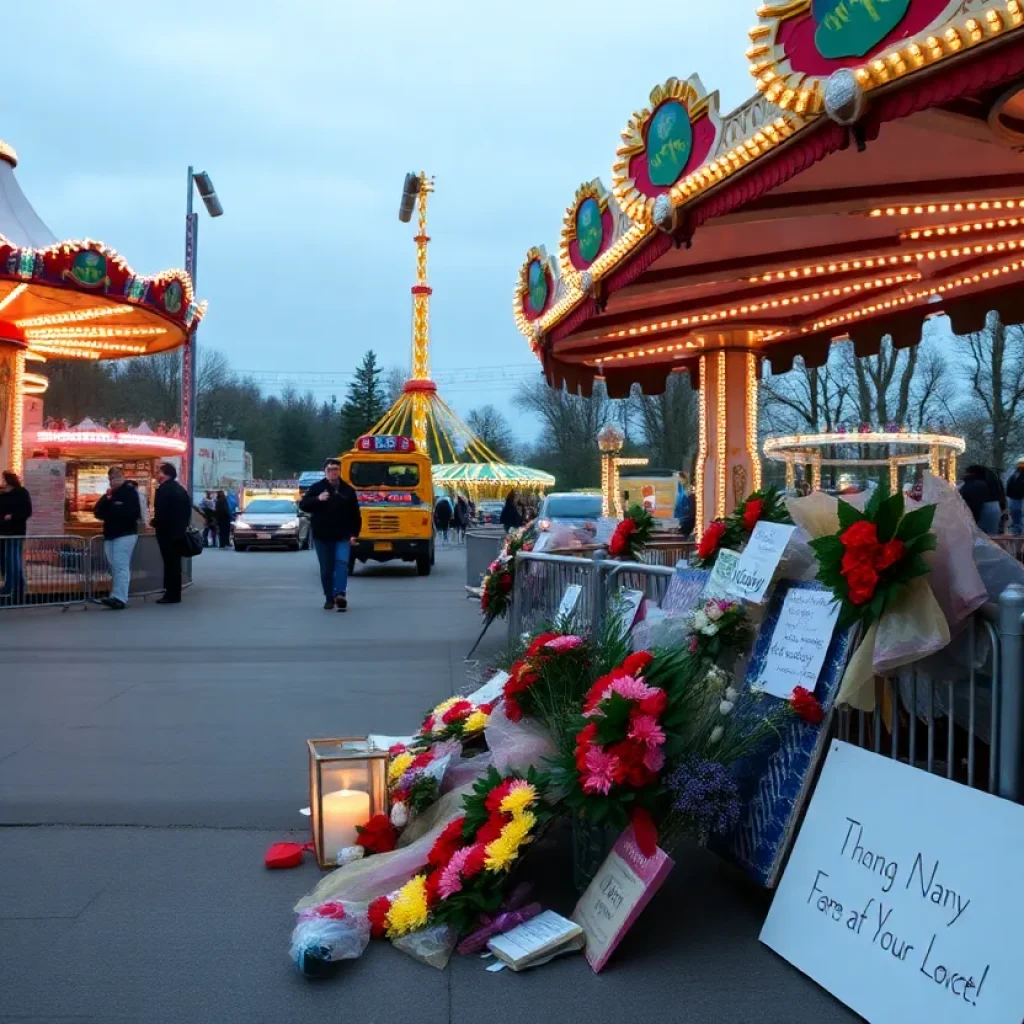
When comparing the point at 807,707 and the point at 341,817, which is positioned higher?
the point at 807,707

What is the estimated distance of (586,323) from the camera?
1352cm

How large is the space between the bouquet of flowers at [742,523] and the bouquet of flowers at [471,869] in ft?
4.73

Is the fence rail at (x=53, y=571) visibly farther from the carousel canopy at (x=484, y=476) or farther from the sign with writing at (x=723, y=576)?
the carousel canopy at (x=484, y=476)

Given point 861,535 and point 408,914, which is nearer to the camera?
point 861,535

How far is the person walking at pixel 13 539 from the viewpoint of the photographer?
13781 millimetres

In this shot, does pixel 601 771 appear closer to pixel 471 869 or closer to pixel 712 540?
pixel 471 869

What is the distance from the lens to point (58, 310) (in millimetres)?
16859

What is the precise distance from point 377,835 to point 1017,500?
1633cm

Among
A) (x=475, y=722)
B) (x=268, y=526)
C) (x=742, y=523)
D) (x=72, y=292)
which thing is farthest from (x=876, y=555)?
(x=268, y=526)

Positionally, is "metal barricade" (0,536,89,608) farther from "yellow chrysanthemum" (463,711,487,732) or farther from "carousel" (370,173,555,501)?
"carousel" (370,173,555,501)

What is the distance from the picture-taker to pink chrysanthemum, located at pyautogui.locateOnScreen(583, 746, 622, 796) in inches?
136

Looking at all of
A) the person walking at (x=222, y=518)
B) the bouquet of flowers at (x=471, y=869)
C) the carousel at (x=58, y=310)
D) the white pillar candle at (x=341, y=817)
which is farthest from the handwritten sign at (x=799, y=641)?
the person walking at (x=222, y=518)

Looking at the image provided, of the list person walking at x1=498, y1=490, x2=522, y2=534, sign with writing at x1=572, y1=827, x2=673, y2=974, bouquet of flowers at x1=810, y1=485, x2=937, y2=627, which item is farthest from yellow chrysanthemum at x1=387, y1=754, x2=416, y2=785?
person walking at x1=498, y1=490, x2=522, y2=534

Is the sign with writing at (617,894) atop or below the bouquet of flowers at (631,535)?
below
